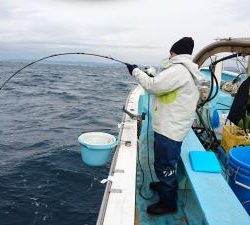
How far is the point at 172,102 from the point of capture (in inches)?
129

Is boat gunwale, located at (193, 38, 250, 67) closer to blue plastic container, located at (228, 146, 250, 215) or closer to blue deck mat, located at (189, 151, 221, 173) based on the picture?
blue plastic container, located at (228, 146, 250, 215)

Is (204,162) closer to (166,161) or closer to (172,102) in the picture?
(166,161)

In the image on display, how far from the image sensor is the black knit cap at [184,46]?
10.6 feet

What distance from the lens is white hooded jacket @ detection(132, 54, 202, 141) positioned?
317cm

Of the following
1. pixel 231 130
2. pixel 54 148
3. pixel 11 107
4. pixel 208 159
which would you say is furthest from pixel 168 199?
pixel 11 107

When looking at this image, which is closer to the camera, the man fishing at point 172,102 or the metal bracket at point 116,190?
the metal bracket at point 116,190

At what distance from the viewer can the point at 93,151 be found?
371cm

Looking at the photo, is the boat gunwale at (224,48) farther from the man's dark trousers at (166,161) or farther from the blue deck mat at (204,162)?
the man's dark trousers at (166,161)

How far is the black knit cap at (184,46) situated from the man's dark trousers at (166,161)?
0.90 meters

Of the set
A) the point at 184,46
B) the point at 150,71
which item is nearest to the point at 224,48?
the point at 150,71

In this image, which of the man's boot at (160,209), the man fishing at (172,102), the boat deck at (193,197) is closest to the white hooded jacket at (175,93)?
the man fishing at (172,102)

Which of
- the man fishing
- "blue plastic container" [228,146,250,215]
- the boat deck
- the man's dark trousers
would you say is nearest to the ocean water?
the boat deck

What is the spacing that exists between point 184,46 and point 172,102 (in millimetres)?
577

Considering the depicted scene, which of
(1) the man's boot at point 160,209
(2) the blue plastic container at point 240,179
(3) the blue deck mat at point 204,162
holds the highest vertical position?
(3) the blue deck mat at point 204,162
